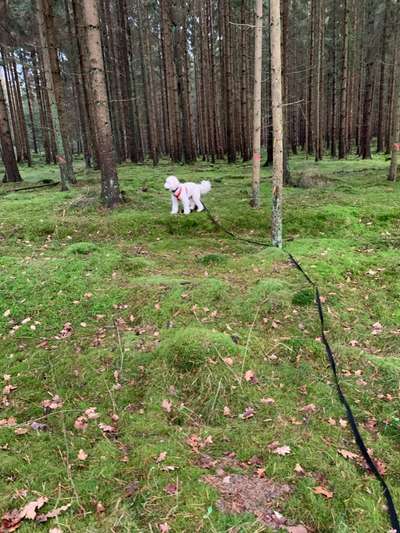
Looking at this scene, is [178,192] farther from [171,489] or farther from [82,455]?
[171,489]

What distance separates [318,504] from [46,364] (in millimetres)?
2948

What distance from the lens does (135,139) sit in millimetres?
23562

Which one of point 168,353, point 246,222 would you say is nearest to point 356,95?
point 246,222

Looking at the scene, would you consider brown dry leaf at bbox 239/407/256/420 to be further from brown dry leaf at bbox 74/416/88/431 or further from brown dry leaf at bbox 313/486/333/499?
brown dry leaf at bbox 74/416/88/431

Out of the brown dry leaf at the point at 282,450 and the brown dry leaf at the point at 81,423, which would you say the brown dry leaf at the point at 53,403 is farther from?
the brown dry leaf at the point at 282,450

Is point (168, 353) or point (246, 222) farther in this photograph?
point (246, 222)

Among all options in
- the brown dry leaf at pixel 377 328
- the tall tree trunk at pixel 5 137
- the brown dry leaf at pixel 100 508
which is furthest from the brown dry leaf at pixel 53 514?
the tall tree trunk at pixel 5 137

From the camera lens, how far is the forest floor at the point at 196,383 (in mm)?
2629

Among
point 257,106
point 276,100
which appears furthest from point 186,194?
point 276,100

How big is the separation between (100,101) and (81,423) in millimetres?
7288

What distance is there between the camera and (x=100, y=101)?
28.1 ft

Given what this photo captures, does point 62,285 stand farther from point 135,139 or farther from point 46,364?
point 135,139

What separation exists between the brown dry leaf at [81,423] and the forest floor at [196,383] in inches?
0.5

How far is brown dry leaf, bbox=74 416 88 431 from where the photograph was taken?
331 centimetres
